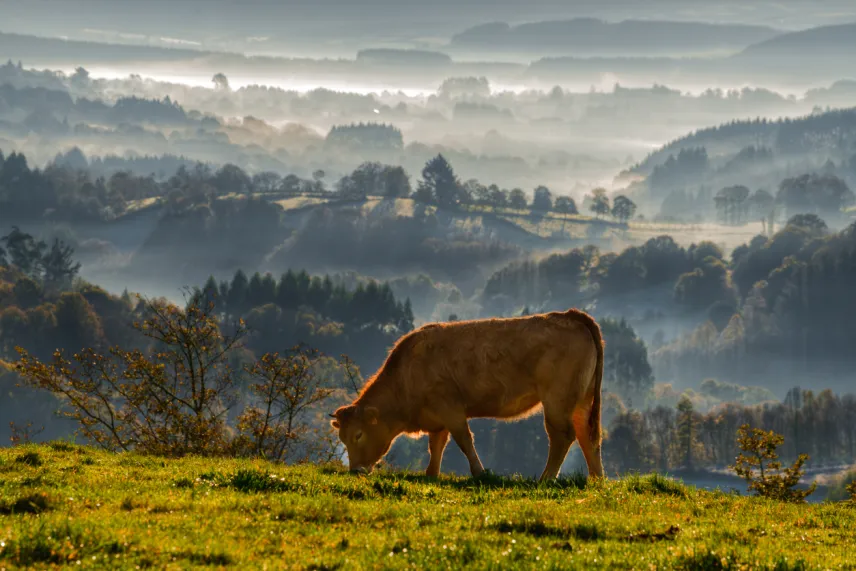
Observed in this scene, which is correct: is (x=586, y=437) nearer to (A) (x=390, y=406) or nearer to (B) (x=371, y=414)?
(A) (x=390, y=406)

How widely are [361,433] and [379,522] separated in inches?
381

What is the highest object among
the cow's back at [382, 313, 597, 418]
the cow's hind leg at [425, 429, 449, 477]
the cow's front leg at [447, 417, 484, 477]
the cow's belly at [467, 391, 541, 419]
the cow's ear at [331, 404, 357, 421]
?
the cow's back at [382, 313, 597, 418]

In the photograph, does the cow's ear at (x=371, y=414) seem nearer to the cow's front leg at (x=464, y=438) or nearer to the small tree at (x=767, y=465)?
the cow's front leg at (x=464, y=438)

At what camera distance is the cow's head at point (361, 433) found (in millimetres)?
24500

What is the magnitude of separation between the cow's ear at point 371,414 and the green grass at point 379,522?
450cm

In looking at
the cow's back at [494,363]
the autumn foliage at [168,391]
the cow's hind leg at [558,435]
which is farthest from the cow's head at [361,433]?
the autumn foliage at [168,391]

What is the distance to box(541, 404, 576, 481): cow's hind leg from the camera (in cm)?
2283

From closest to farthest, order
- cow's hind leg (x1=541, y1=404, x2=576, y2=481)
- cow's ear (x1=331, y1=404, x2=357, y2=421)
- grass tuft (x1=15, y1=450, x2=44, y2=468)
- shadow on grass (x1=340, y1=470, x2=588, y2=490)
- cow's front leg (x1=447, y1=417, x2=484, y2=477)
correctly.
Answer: shadow on grass (x1=340, y1=470, x2=588, y2=490) → grass tuft (x1=15, y1=450, x2=44, y2=468) → cow's hind leg (x1=541, y1=404, x2=576, y2=481) → cow's front leg (x1=447, y1=417, x2=484, y2=477) → cow's ear (x1=331, y1=404, x2=357, y2=421)

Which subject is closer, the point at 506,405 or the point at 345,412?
the point at 506,405

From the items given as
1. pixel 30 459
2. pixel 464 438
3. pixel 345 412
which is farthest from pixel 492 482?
pixel 30 459

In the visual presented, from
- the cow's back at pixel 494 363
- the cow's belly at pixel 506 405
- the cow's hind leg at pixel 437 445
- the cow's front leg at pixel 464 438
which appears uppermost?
the cow's back at pixel 494 363

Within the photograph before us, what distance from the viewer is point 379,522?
1489 centimetres

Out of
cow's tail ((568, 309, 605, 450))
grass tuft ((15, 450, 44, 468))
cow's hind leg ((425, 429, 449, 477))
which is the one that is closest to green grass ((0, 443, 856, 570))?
grass tuft ((15, 450, 44, 468))

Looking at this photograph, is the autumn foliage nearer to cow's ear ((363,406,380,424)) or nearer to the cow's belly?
cow's ear ((363,406,380,424))
